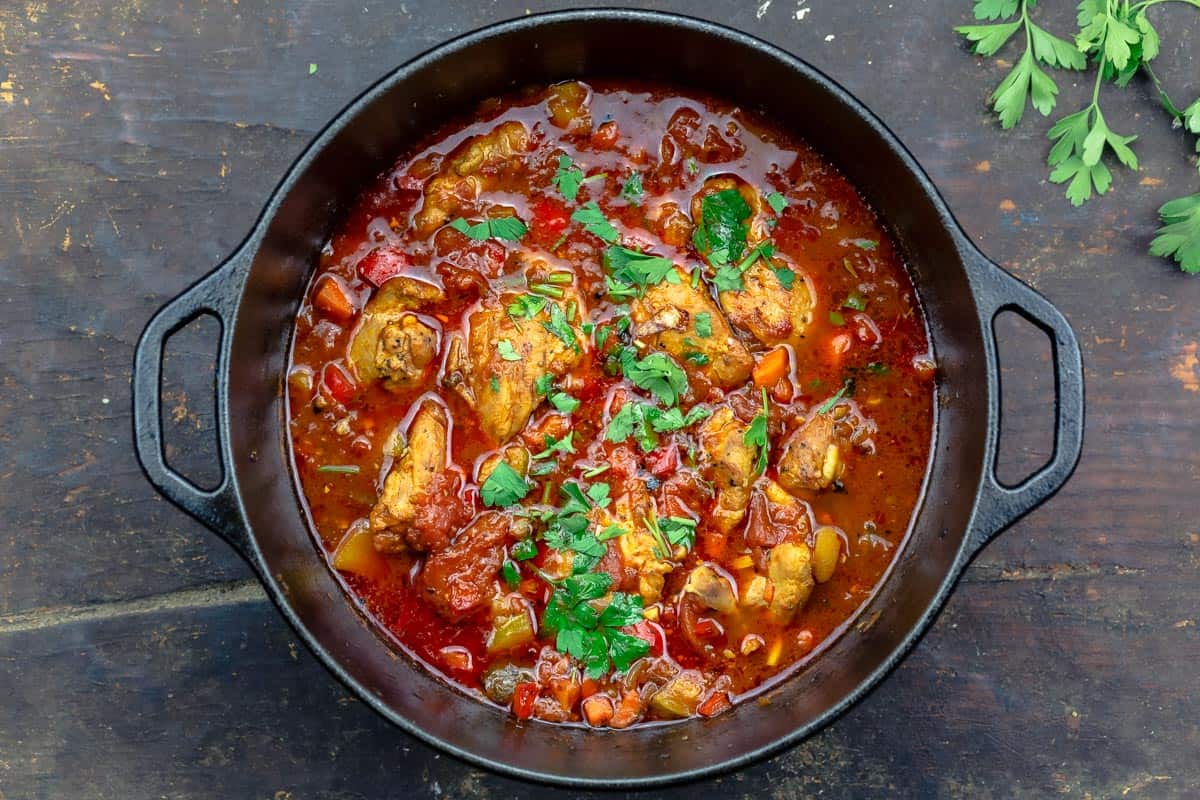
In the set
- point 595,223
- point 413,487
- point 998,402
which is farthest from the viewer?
point 595,223

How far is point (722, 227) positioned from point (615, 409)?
75 centimetres

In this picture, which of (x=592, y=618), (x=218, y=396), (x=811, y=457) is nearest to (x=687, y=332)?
(x=811, y=457)

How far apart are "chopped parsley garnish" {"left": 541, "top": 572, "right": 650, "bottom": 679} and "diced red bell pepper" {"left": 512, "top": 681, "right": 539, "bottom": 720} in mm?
199

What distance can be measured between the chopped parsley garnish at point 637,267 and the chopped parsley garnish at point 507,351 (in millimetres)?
441

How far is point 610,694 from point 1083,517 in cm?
193

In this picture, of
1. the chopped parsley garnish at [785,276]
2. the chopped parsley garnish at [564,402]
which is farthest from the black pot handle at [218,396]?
the chopped parsley garnish at [785,276]

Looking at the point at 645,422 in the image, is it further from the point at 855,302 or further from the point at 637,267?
the point at 855,302

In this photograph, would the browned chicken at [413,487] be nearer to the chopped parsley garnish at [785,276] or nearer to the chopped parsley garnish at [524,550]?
the chopped parsley garnish at [524,550]

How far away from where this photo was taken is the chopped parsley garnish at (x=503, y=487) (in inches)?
127

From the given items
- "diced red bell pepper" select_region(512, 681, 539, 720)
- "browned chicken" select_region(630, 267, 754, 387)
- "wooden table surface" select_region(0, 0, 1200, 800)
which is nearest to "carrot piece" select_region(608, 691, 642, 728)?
"diced red bell pepper" select_region(512, 681, 539, 720)

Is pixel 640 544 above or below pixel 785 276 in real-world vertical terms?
below

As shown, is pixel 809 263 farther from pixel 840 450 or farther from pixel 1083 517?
pixel 1083 517

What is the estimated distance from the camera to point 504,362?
3234mm

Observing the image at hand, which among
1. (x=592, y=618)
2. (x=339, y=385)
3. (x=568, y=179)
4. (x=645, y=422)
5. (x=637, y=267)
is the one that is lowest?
(x=592, y=618)
